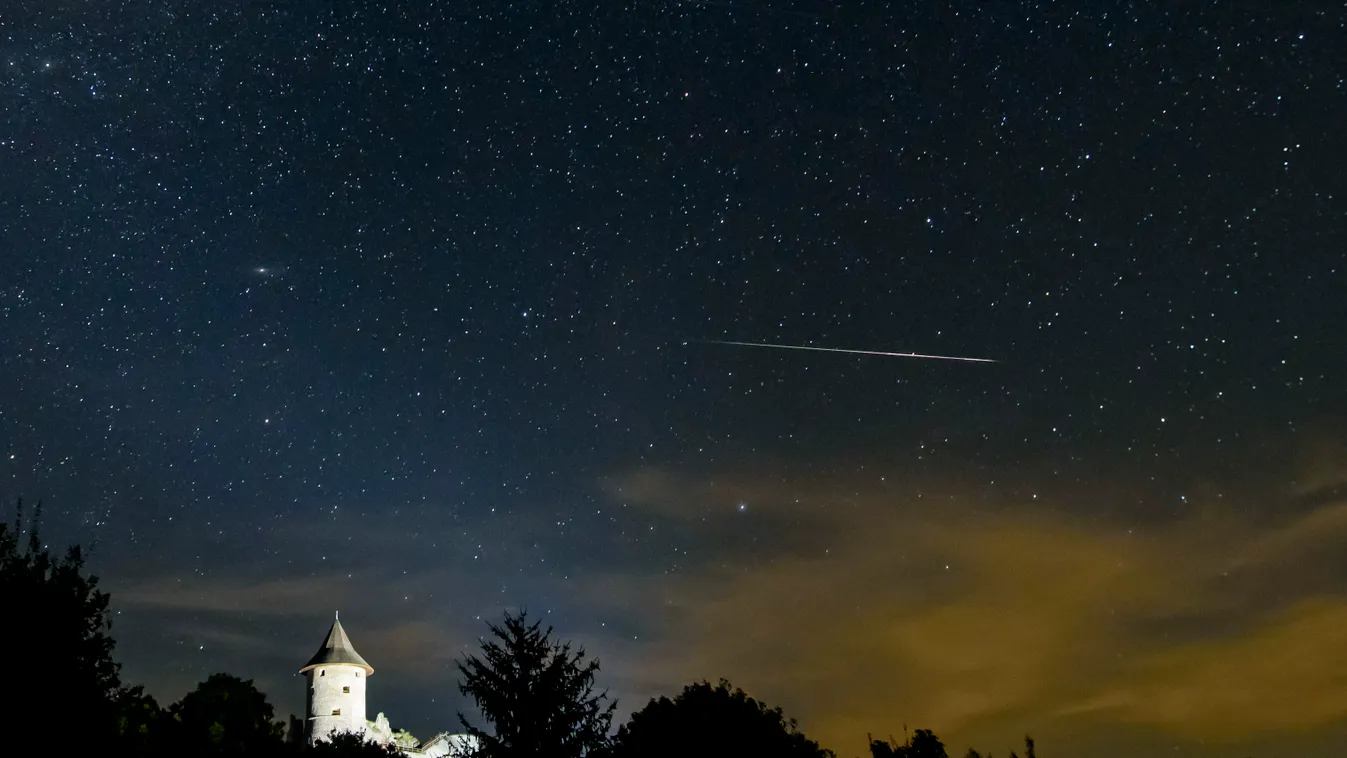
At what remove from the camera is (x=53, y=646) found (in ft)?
51.8

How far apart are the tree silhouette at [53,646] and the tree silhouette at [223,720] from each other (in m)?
20.9

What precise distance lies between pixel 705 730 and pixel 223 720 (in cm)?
2400

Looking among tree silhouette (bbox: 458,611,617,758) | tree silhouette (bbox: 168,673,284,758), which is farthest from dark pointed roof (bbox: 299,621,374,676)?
tree silhouette (bbox: 458,611,617,758)

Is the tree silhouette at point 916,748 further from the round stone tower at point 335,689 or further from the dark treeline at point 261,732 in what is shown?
the round stone tower at point 335,689

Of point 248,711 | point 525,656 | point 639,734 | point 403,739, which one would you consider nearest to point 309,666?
point 403,739

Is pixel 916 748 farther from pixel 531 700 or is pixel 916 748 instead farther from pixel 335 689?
pixel 335 689

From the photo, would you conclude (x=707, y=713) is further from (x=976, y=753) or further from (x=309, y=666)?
(x=309, y=666)

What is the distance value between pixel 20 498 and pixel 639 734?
25.0 meters

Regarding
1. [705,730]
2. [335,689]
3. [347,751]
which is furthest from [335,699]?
[705,730]

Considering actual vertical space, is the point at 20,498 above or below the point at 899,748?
above

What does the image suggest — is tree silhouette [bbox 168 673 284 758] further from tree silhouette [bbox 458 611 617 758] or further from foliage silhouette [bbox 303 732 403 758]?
tree silhouette [bbox 458 611 617 758]

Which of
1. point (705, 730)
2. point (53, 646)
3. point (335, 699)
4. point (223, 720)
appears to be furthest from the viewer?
point (335, 699)

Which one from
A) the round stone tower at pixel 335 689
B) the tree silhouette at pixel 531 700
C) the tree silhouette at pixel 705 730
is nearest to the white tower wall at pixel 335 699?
the round stone tower at pixel 335 689

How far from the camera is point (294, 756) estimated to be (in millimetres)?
35500
